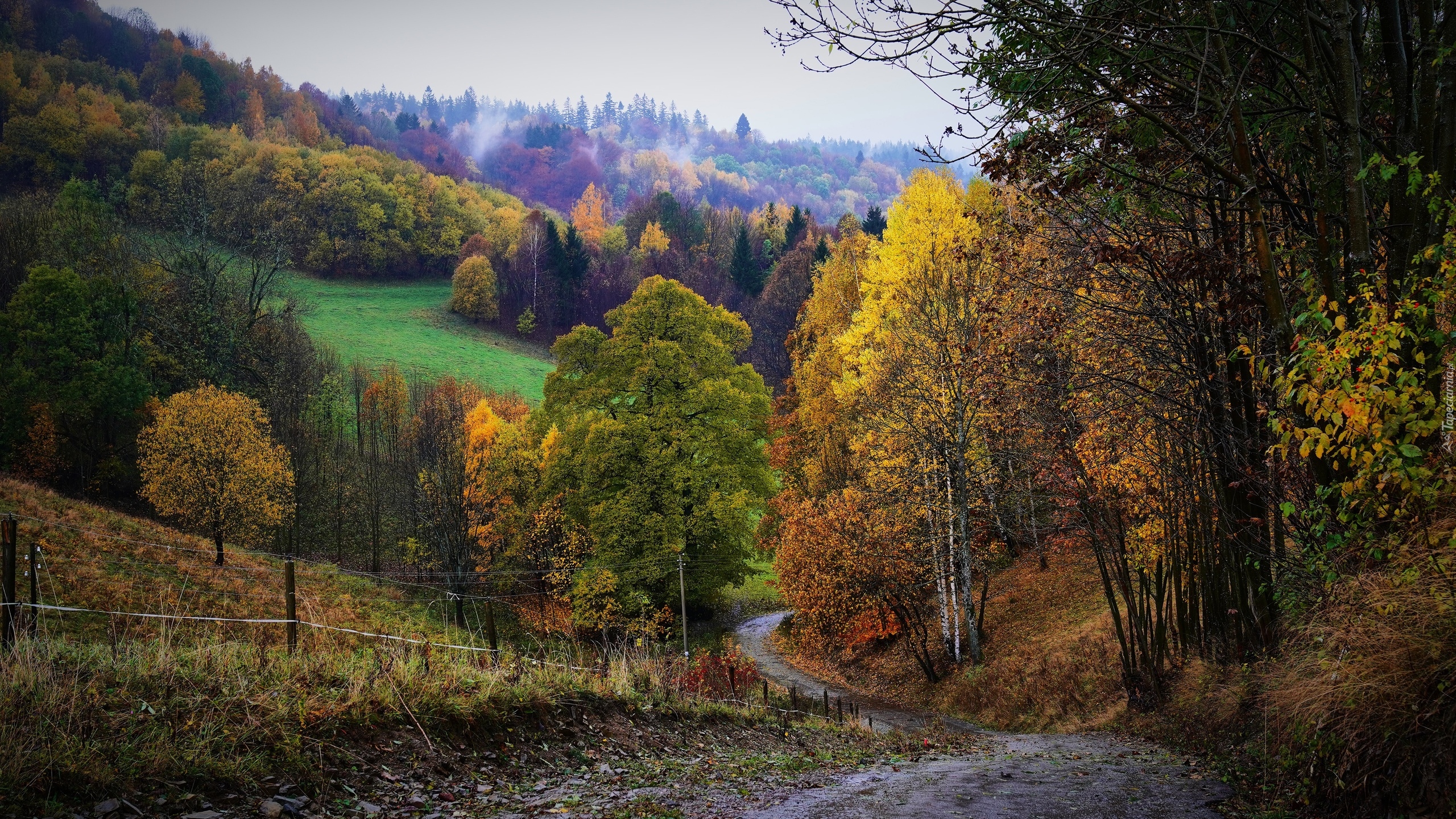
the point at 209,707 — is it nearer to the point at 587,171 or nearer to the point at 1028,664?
the point at 1028,664

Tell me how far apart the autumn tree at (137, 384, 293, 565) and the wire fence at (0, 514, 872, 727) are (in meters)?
2.65

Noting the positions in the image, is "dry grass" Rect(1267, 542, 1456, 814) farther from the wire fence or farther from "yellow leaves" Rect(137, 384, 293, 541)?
"yellow leaves" Rect(137, 384, 293, 541)

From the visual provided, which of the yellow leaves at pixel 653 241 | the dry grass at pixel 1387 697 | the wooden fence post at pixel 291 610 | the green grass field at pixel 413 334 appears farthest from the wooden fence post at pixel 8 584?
the yellow leaves at pixel 653 241

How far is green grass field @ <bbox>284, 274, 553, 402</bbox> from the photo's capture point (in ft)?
196

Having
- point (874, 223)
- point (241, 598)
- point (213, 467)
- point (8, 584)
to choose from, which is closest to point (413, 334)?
point (213, 467)

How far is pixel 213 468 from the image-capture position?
3391cm

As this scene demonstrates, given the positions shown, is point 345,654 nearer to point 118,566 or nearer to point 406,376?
point 118,566

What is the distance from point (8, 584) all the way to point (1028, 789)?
26.2 feet

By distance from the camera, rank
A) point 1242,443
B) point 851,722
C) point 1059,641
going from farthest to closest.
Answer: point 1059,641 → point 851,722 → point 1242,443

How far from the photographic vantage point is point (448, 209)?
274ft

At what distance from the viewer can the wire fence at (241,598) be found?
617 centimetres

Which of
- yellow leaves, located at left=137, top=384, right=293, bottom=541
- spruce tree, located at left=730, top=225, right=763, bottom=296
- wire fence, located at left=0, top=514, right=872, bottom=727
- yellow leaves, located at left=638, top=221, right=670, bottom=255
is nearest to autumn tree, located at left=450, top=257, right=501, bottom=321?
yellow leaves, located at left=638, top=221, right=670, bottom=255

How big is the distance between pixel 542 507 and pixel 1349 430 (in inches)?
1190

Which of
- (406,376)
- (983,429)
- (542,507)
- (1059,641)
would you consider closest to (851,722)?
(1059,641)
